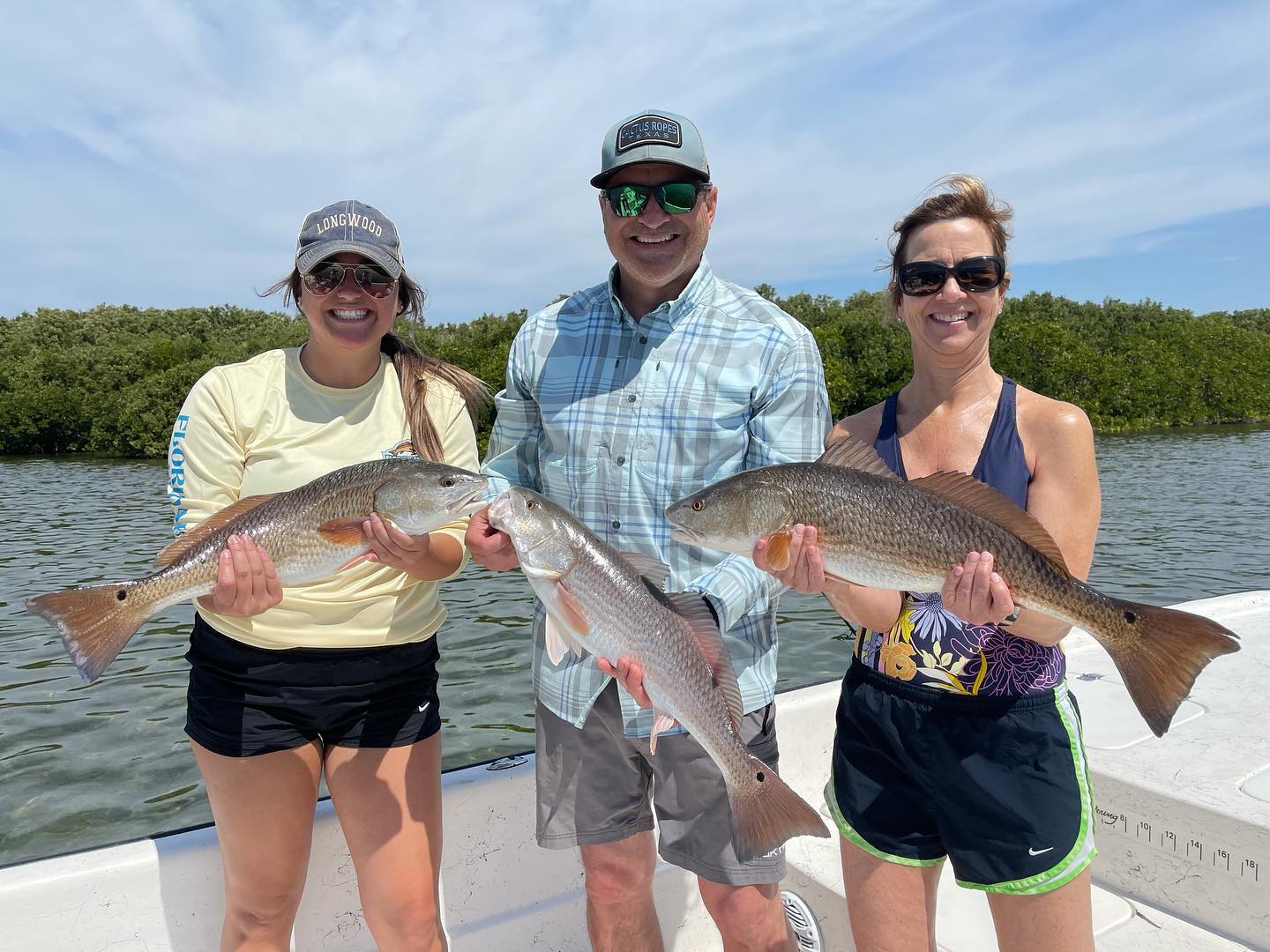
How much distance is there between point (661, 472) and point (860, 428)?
778 millimetres

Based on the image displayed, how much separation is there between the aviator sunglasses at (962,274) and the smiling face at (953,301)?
16 millimetres

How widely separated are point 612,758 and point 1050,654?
164 centimetres

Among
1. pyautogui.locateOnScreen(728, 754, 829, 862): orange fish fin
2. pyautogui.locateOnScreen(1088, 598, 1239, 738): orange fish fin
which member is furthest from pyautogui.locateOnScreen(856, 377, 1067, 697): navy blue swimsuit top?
pyautogui.locateOnScreen(728, 754, 829, 862): orange fish fin

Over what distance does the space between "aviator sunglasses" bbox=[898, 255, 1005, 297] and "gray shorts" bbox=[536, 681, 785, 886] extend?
1.67 metres

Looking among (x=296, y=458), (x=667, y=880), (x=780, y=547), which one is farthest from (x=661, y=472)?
(x=667, y=880)

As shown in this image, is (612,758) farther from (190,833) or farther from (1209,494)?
(1209,494)

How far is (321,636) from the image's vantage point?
10.7 feet

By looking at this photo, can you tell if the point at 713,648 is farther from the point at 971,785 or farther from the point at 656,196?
the point at 656,196

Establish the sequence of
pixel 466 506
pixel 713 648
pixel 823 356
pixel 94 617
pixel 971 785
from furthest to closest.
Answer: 1. pixel 823 356
2. pixel 466 506
3. pixel 94 617
4. pixel 713 648
5. pixel 971 785

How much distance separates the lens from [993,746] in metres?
2.73

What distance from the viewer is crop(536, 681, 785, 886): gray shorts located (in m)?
3.25

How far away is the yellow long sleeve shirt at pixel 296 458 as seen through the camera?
3.30m

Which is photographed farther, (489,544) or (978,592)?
(489,544)

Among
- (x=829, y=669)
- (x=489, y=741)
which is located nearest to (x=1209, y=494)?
(x=829, y=669)
